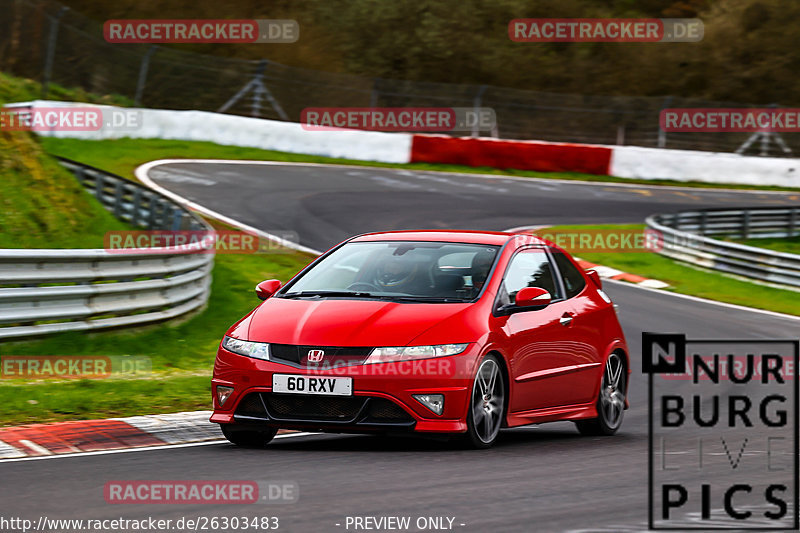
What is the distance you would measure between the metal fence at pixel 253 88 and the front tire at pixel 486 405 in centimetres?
2615

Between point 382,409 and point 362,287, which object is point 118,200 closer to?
point 362,287

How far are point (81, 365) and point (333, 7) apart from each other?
1484 inches

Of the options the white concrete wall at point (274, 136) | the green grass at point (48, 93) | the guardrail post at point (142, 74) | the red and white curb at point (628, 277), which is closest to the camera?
the red and white curb at point (628, 277)

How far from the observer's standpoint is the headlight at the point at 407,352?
763 centimetres

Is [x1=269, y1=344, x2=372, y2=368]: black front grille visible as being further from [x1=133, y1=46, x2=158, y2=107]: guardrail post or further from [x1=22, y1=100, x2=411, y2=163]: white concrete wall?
[x1=133, y1=46, x2=158, y2=107]: guardrail post

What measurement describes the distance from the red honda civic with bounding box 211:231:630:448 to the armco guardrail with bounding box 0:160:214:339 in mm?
3996

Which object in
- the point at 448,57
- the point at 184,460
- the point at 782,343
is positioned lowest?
the point at 782,343

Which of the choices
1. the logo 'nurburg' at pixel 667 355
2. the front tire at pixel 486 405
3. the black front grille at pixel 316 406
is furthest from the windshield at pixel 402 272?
the logo 'nurburg' at pixel 667 355

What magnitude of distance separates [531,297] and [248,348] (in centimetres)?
187

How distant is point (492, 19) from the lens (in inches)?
1921

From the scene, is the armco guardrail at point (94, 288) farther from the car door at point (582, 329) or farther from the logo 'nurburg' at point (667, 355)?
the logo 'nurburg' at point (667, 355)

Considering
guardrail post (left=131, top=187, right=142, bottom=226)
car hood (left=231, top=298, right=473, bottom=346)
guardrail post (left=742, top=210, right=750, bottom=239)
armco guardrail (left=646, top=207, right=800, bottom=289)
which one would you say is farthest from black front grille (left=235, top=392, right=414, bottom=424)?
guardrail post (left=742, top=210, right=750, bottom=239)

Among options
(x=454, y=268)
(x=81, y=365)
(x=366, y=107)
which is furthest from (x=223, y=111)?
(x=454, y=268)

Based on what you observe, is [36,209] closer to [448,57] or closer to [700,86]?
[448,57]
